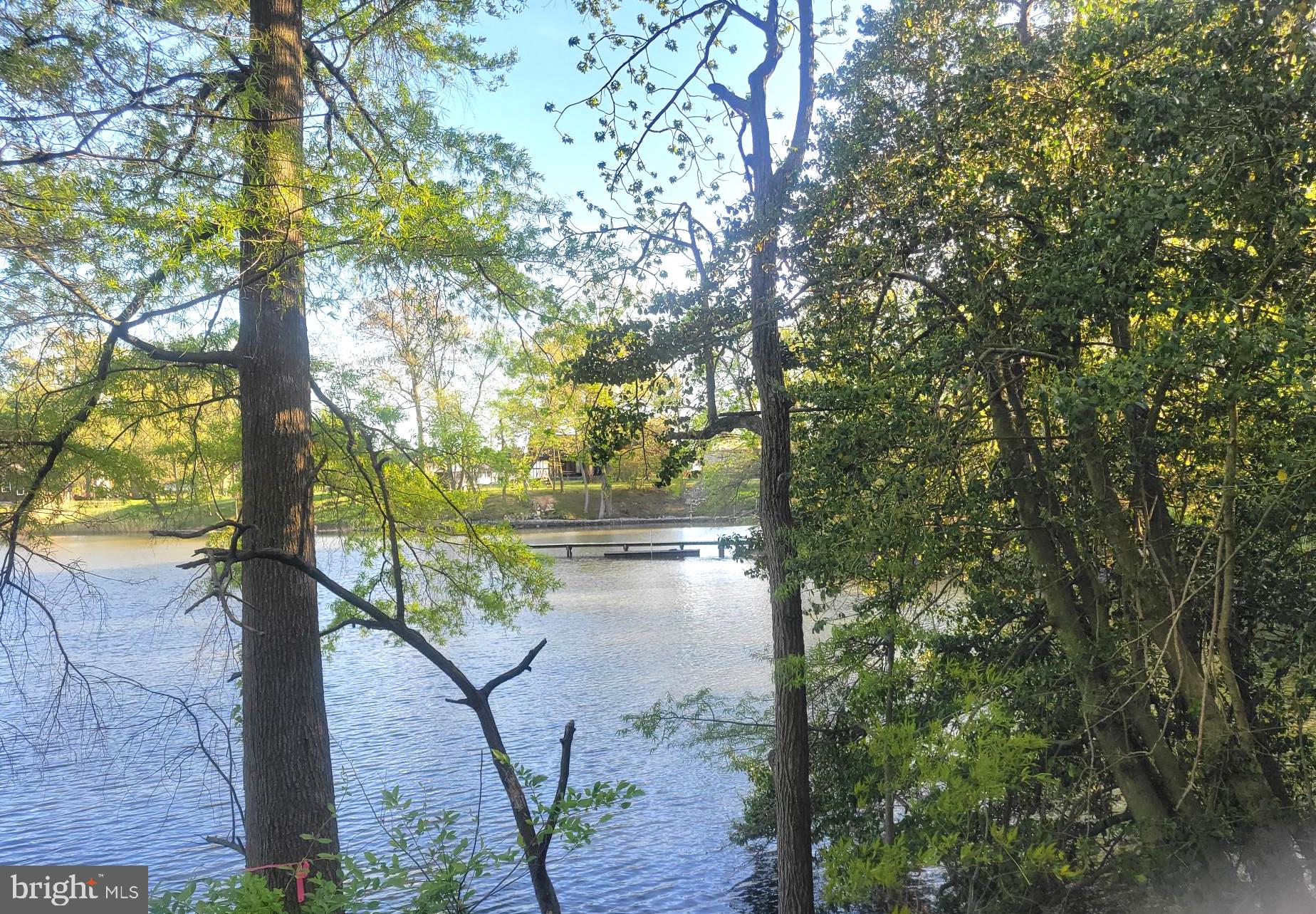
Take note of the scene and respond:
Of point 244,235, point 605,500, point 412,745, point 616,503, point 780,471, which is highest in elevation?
point 244,235

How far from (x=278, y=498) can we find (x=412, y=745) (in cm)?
623

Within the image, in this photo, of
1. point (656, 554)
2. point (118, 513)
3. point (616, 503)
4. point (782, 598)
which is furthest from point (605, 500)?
point (782, 598)

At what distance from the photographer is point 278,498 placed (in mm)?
6004

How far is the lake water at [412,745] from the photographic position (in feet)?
27.2

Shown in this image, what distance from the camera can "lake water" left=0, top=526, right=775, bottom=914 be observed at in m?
8.30

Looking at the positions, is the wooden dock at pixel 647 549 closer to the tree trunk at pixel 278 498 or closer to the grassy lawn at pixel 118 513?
the grassy lawn at pixel 118 513

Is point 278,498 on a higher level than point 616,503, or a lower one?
higher

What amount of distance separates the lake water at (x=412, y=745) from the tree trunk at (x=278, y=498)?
487mm

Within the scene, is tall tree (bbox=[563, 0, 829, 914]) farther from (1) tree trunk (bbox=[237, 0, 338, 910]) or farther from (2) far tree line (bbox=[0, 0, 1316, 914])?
(1) tree trunk (bbox=[237, 0, 338, 910])

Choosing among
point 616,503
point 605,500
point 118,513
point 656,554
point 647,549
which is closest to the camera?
point 118,513

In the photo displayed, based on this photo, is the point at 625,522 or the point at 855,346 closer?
the point at 855,346

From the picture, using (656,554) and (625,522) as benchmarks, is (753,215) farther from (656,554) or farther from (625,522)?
(625,522)

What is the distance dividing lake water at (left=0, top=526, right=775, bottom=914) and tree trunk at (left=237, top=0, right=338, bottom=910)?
487 millimetres

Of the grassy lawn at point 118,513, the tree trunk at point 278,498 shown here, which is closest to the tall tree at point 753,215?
the tree trunk at point 278,498
